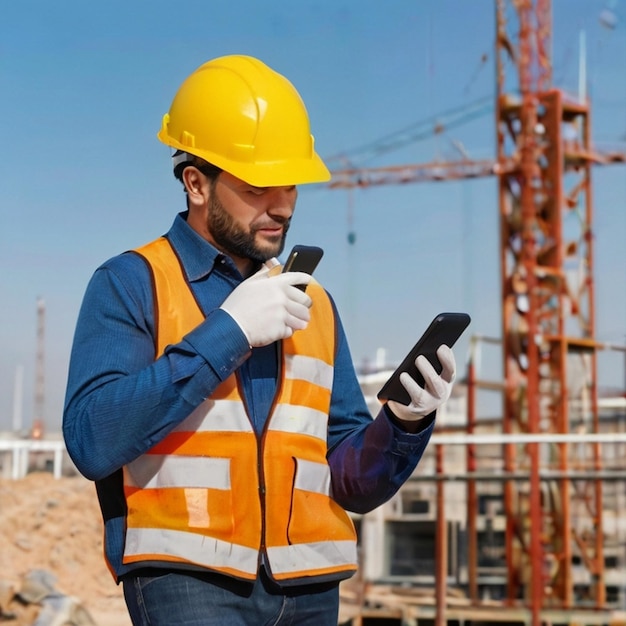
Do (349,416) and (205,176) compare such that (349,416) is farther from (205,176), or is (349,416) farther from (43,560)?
(43,560)

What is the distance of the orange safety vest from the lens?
191 centimetres

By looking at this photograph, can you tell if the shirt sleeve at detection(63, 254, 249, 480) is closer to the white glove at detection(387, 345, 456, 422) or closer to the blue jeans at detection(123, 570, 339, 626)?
the blue jeans at detection(123, 570, 339, 626)

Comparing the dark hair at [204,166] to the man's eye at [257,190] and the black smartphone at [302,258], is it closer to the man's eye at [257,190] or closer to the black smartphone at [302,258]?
the man's eye at [257,190]

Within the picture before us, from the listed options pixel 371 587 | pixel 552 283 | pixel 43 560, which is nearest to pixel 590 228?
pixel 552 283

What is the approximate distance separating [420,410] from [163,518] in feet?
1.60

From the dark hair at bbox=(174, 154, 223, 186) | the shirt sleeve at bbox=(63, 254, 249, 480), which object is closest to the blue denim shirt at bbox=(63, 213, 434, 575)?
the shirt sleeve at bbox=(63, 254, 249, 480)

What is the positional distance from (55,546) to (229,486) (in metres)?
5.68

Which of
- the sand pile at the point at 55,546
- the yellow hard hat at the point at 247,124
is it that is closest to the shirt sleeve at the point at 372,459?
the yellow hard hat at the point at 247,124

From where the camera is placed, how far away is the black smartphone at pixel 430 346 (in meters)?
2.01

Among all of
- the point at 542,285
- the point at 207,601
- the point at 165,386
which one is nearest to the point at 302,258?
the point at 165,386

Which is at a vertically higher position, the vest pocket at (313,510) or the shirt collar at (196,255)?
the shirt collar at (196,255)

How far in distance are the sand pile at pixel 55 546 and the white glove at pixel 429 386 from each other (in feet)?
13.8

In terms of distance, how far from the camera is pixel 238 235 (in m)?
2.07

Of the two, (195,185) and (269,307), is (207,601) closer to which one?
(269,307)
